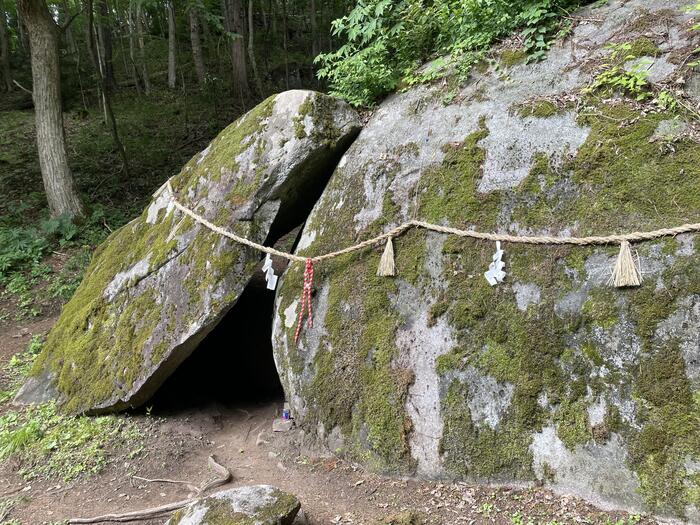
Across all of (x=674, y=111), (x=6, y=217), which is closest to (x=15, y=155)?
(x=6, y=217)

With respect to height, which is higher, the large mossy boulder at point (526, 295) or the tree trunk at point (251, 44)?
the tree trunk at point (251, 44)

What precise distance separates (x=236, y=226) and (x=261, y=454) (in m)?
2.33

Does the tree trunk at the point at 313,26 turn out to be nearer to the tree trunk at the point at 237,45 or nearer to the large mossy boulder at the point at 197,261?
the tree trunk at the point at 237,45

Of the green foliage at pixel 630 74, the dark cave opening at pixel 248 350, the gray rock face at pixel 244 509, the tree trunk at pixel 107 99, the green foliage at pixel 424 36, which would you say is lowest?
the gray rock face at pixel 244 509

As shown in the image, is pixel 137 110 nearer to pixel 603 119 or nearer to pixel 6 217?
pixel 6 217

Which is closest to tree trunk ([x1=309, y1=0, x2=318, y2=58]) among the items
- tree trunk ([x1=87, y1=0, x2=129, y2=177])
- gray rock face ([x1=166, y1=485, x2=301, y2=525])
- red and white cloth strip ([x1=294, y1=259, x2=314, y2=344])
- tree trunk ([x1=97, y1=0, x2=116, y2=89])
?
tree trunk ([x1=97, y1=0, x2=116, y2=89])

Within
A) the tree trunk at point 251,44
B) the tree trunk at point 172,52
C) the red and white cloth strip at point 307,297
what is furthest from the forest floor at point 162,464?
the tree trunk at point 172,52

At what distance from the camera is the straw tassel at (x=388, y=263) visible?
13.8 feet

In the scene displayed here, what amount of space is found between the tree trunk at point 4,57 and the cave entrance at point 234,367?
55.6 ft

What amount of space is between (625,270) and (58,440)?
540cm

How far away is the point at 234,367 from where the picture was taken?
6637 millimetres

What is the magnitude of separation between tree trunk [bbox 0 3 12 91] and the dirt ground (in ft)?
60.4

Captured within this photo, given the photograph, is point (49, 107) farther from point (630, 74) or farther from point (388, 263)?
point (630, 74)

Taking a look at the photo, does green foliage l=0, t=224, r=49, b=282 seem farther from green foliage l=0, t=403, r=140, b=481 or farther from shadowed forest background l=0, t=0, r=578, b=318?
green foliage l=0, t=403, r=140, b=481
